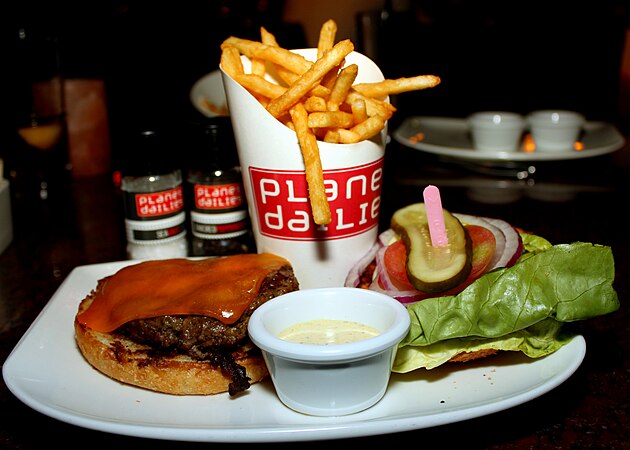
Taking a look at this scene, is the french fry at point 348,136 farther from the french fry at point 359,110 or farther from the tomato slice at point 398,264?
the tomato slice at point 398,264

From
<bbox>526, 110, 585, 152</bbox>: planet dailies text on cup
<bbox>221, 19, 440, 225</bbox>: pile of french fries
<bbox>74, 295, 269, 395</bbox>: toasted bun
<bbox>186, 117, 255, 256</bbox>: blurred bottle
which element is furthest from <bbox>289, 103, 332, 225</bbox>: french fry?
<bbox>526, 110, 585, 152</bbox>: planet dailies text on cup

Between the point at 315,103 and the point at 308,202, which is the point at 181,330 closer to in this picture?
the point at 308,202

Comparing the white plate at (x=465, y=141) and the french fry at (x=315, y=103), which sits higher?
the french fry at (x=315, y=103)

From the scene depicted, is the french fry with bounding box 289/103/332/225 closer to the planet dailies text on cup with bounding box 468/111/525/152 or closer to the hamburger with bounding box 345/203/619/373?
the hamburger with bounding box 345/203/619/373

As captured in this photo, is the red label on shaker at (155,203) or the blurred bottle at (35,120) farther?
the blurred bottle at (35,120)

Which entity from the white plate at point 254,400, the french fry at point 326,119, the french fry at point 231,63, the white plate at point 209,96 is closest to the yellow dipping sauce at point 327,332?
the white plate at point 254,400

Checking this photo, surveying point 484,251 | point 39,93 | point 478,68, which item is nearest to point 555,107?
point 478,68

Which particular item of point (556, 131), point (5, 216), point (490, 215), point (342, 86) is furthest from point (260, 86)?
point (556, 131)
